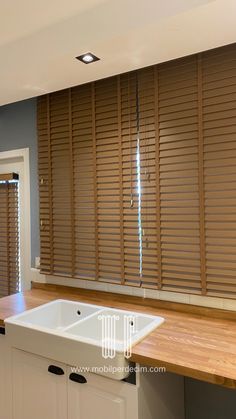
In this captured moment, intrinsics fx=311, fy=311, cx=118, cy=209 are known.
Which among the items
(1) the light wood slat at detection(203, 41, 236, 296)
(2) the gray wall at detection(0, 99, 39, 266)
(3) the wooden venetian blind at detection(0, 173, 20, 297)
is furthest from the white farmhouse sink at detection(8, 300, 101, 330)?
(3) the wooden venetian blind at detection(0, 173, 20, 297)

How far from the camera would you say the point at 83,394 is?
4.84ft

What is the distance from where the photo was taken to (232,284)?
65.9 inches

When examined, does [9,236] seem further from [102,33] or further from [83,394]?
[102,33]

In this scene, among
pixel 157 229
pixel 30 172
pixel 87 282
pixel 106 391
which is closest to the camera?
pixel 106 391

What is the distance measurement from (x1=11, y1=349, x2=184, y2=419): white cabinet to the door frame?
1059 millimetres

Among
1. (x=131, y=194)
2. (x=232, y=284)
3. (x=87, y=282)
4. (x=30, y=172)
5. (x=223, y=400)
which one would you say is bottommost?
(x=223, y=400)

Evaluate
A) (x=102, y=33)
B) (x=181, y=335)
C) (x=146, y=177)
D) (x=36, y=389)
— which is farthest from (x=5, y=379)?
(x=102, y=33)

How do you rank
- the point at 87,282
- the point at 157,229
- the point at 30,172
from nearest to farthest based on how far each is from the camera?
the point at 157,229, the point at 87,282, the point at 30,172

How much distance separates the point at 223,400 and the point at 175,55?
1910 mm

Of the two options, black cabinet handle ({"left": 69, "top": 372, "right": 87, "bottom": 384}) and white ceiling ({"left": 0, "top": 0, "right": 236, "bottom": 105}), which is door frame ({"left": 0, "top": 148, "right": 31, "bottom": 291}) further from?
black cabinet handle ({"left": 69, "top": 372, "right": 87, "bottom": 384})

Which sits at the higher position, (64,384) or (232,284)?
(232,284)

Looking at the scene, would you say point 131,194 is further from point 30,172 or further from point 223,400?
point 223,400

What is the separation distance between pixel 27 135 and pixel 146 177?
1221 mm

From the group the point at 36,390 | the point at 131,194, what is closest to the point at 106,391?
the point at 36,390
